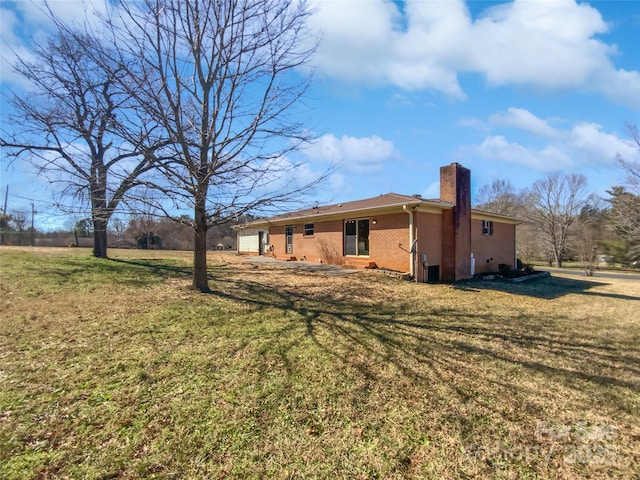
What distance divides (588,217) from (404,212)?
38.4 meters

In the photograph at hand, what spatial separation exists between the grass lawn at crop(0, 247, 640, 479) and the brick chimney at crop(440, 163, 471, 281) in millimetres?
5307

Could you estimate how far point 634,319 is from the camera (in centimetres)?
727

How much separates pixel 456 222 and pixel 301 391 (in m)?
10.5

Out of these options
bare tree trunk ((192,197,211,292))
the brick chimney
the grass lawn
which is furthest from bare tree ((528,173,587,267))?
bare tree trunk ((192,197,211,292))

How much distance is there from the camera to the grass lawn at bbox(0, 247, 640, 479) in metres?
2.34

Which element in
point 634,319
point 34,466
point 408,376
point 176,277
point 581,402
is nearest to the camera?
point 34,466

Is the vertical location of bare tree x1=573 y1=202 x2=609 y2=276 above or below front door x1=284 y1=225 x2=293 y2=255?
above

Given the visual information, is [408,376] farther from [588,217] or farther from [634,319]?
[588,217]

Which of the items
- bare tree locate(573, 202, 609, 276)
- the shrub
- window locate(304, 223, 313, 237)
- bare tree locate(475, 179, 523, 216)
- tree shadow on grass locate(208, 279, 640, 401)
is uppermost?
bare tree locate(475, 179, 523, 216)

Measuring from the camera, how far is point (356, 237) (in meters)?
13.7

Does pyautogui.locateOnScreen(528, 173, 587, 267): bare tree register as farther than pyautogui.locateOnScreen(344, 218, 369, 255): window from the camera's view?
Yes

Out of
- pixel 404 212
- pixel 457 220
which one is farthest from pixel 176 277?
pixel 457 220

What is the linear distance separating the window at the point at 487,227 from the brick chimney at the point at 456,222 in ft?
10.0

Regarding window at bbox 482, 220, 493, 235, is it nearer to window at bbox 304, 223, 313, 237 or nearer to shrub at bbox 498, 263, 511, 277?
shrub at bbox 498, 263, 511, 277
